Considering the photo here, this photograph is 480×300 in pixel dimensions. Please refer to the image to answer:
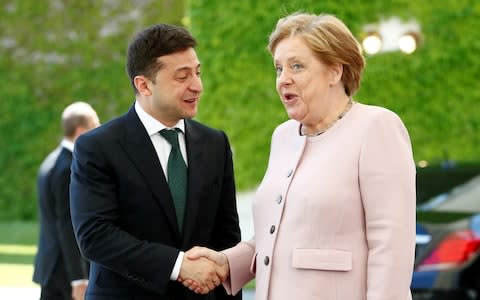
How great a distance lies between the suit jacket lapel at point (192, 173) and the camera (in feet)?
14.9

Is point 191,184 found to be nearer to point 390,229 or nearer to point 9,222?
point 390,229

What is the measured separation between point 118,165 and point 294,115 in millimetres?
762

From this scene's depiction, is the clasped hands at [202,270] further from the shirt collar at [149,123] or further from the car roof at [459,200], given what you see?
the car roof at [459,200]

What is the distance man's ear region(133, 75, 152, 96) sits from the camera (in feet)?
15.2

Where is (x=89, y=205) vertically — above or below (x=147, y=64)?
below

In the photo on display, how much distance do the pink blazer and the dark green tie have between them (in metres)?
0.40

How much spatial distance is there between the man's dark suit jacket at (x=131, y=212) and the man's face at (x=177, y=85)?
0.14m

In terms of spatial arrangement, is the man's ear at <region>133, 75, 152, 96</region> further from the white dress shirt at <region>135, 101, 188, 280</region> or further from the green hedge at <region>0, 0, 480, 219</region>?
the green hedge at <region>0, 0, 480, 219</region>

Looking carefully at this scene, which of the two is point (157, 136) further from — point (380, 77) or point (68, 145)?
point (380, 77)

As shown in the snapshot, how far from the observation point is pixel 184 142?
4.72 m

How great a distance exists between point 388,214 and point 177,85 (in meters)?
1.10

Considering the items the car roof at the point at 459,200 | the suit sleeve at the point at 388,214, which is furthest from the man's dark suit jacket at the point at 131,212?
the car roof at the point at 459,200

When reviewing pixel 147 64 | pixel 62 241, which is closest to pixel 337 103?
pixel 147 64

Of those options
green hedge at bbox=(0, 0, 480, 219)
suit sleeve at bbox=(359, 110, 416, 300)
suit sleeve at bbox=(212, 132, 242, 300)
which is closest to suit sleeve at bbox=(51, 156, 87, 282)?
suit sleeve at bbox=(212, 132, 242, 300)
